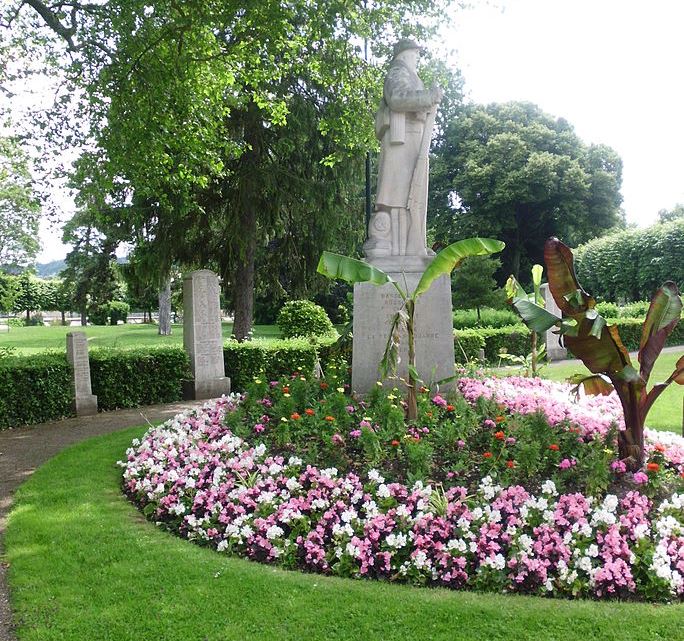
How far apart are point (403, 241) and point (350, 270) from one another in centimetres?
203

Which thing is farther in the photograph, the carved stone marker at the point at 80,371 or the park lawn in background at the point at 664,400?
the carved stone marker at the point at 80,371

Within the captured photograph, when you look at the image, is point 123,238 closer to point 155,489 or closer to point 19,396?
point 19,396

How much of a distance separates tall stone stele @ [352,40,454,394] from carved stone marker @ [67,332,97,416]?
581 centimetres

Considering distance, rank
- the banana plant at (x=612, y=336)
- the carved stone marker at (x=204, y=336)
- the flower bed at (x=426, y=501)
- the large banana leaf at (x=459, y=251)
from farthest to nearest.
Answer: the carved stone marker at (x=204, y=336)
the large banana leaf at (x=459, y=251)
the banana plant at (x=612, y=336)
the flower bed at (x=426, y=501)

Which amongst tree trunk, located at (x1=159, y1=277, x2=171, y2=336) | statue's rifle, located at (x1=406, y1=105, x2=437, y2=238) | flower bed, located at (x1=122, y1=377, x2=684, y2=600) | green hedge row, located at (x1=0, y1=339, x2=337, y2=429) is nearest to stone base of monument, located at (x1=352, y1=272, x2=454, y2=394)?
flower bed, located at (x1=122, y1=377, x2=684, y2=600)

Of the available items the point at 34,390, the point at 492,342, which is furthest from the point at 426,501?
the point at 492,342

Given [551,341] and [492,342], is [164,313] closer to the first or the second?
[492,342]

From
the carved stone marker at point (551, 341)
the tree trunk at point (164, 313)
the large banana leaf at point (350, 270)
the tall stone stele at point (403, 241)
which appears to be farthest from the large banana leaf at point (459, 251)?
the tree trunk at point (164, 313)

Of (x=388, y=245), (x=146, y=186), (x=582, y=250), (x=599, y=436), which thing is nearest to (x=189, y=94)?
(x=146, y=186)

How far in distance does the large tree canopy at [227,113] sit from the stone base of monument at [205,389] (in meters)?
4.09

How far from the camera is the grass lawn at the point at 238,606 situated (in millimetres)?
3795

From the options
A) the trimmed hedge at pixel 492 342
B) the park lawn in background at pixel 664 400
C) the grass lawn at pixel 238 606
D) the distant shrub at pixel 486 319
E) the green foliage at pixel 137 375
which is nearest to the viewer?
the grass lawn at pixel 238 606

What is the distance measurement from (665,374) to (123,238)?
15328 millimetres

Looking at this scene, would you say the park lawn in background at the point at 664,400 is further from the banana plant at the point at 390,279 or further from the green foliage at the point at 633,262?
the green foliage at the point at 633,262
